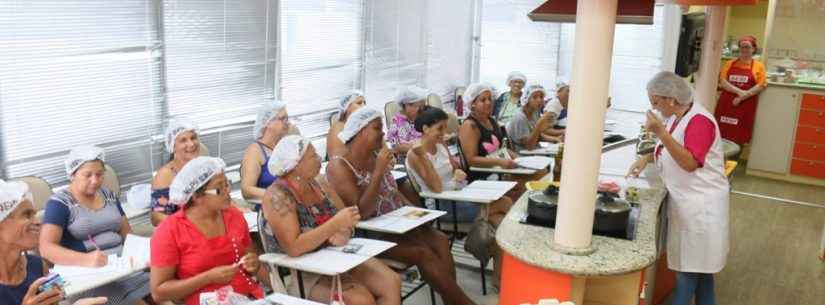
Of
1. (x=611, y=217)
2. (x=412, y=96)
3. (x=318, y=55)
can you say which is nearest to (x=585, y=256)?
(x=611, y=217)

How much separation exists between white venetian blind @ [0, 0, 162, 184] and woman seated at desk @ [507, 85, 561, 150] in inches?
107

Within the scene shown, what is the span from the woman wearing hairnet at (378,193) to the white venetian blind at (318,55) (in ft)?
5.28

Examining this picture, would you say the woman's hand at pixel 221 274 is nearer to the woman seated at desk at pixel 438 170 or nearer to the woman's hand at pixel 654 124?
the woman seated at desk at pixel 438 170

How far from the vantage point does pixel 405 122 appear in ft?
17.2

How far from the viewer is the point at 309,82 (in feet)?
17.2

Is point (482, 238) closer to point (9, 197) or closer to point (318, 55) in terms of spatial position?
point (318, 55)

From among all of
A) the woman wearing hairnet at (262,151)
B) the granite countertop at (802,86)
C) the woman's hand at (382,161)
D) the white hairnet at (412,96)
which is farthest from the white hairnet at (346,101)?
the granite countertop at (802,86)

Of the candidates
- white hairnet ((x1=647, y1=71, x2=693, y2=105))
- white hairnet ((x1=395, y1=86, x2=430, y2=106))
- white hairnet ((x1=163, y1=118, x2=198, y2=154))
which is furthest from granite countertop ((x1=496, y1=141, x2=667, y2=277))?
white hairnet ((x1=395, y1=86, x2=430, y2=106))

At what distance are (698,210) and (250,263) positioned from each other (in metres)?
2.02

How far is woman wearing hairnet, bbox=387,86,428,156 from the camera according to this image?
5016mm

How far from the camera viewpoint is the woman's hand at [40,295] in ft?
7.09

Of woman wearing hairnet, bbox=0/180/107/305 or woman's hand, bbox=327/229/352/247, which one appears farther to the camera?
woman's hand, bbox=327/229/352/247

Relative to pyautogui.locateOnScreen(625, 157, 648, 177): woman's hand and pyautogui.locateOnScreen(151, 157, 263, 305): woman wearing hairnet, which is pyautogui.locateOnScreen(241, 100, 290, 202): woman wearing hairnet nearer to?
pyautogui.locateOnScreen(151, 157, 263, 305): woman wearing hairnet

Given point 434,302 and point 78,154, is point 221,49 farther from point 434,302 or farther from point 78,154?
point 434,302
